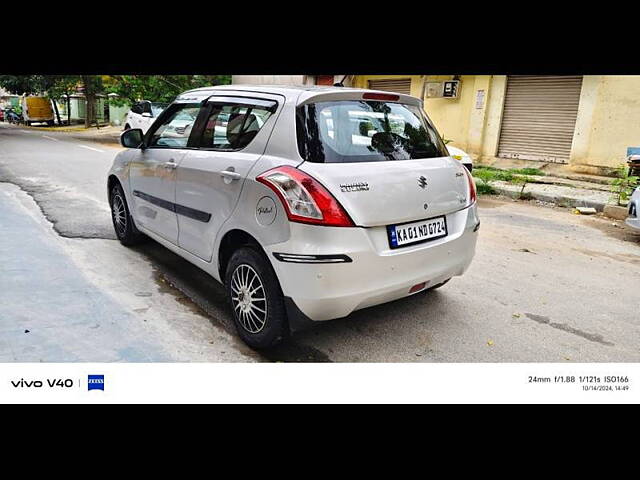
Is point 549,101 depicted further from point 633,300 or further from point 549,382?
point 549,382

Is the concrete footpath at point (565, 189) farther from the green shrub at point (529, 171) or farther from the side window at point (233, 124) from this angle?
the side window at point (233, 124)

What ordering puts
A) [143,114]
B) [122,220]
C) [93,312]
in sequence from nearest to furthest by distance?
[93,312], [122,220], [143,114]

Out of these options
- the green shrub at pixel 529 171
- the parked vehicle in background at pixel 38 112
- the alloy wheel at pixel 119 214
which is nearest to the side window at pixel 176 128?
the alloy wheel at pixel 119 214

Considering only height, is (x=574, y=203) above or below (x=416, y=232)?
below

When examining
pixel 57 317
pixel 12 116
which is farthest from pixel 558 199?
pixel 12 116

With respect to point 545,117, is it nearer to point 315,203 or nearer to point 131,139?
point 131,139

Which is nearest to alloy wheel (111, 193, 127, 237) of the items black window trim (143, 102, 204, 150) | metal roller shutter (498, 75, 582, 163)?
black window trim (143, 102, 204, 150)

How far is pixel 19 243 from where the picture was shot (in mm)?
4332

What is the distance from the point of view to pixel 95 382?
86.9 inches

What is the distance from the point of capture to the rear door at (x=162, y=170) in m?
3.48

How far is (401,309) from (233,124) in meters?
1.65
